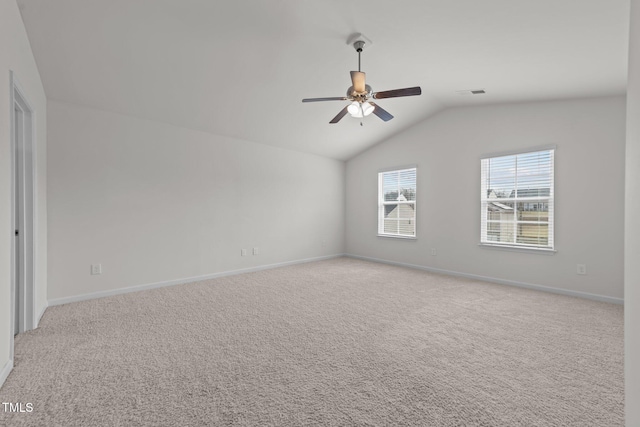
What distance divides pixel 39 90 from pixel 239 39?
2.23 m

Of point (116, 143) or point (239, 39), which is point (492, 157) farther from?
point (116, 143)

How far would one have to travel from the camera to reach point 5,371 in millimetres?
1989

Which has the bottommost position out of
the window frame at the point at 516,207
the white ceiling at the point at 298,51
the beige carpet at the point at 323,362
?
the beige carpet at the point at 323,362

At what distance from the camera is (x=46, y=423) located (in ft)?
5.25

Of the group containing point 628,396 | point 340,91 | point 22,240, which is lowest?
point 628,396

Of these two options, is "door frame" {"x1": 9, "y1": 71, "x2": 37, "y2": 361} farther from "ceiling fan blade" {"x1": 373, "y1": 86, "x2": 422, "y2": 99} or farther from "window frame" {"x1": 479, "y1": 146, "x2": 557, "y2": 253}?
"window frame" {"x1": 479, "y1": 146, "x2": 557, "y2": 253}

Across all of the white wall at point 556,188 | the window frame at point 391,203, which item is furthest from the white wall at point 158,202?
the white wall at point 556,188

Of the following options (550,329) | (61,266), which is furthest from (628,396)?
(61,266)

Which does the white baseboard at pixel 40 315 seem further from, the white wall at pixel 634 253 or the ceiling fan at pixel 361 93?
the white wall at pixel 634 253

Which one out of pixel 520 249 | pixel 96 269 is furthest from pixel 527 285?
pixel 96 269

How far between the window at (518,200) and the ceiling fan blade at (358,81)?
9.63 feet

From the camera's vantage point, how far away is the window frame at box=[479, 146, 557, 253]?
13.6ft

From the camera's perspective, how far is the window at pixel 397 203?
19.3ft

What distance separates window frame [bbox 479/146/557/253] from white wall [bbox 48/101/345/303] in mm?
3333
